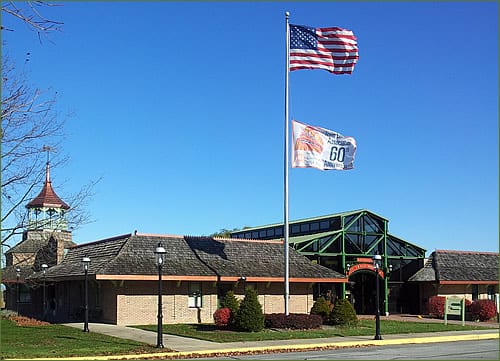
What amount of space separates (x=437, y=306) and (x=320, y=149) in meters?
18.6

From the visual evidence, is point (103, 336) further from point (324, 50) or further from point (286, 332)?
point (324, 50)

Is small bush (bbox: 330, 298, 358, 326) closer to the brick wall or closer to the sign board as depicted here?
the brick wall

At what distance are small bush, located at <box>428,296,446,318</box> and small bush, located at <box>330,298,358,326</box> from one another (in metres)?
13.0

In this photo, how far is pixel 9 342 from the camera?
2342cm

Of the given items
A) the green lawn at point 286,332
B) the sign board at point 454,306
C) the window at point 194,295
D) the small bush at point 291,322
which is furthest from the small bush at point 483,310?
the window at point 194,295

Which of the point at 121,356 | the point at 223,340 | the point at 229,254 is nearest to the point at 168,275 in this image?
the point at 229,254

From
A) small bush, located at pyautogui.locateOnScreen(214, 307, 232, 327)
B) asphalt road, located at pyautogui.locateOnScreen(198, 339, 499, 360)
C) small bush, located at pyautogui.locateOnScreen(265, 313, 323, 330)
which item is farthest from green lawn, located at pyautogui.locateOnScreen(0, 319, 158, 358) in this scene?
small bush, located at pyautogui.locateOnScreen(265, 313, 323, 330)

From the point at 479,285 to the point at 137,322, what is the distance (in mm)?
25385

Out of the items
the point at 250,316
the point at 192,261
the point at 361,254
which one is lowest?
the point at 250,316

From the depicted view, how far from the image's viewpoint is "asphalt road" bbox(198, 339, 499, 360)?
65.4ft

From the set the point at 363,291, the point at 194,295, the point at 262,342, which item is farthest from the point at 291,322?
the point at 363,291

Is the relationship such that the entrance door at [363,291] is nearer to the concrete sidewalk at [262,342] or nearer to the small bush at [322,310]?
the small bush at [322,310]

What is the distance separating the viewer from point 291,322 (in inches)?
1146

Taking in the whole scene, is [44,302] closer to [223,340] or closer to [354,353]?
[223,340]
